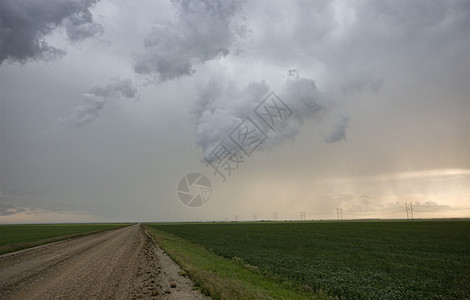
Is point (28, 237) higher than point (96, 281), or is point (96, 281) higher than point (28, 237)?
point (96, 281)

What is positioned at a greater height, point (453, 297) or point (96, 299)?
point (96, 299)

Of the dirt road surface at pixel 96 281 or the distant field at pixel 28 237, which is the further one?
the distant field at pixel 28 237

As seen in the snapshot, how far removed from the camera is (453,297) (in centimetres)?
1501

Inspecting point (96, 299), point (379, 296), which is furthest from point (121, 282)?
point (379, 296)

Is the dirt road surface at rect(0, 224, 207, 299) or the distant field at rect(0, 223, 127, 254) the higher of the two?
the dirt road surface at rect(0, 224, 207, 299)

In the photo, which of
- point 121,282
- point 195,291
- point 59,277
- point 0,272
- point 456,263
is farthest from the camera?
point 456,263

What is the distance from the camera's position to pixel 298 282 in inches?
682

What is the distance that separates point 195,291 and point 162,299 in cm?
205

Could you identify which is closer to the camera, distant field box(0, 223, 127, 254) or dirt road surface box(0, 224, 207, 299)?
dirt road surface box(0, 224, 207, 299)

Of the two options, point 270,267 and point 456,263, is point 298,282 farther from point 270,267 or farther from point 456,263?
point 456,263

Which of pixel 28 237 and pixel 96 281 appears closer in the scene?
pixel 96 281

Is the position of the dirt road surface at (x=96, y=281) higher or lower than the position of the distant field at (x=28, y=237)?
higher

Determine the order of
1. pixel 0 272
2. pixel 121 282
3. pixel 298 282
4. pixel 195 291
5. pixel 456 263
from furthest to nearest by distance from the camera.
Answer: pixel 456 263, pixel 0 272, pixel 298 282, pixel 121 282, pixel 195 291

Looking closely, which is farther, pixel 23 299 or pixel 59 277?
pixel 59 277
